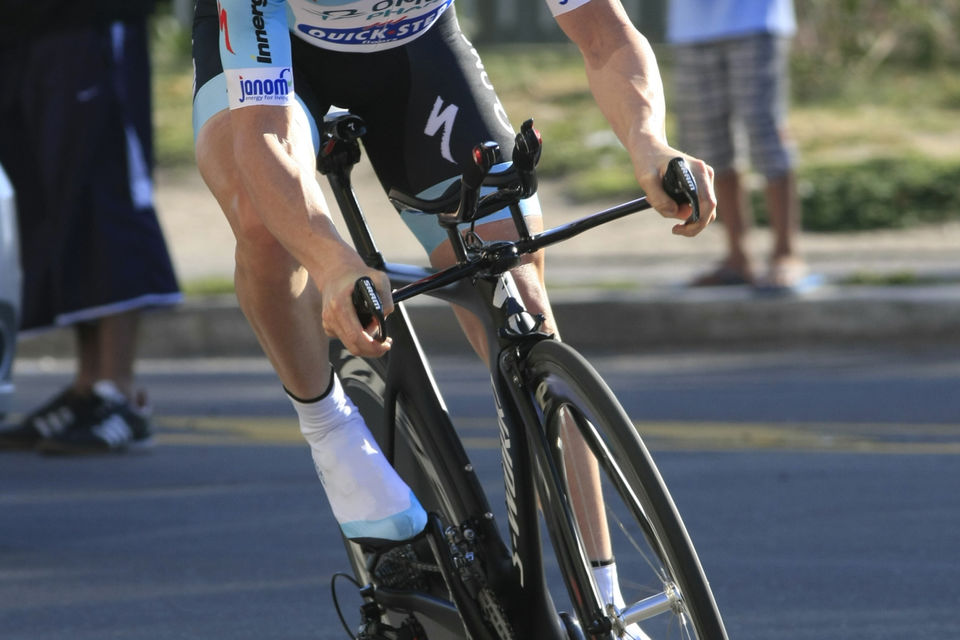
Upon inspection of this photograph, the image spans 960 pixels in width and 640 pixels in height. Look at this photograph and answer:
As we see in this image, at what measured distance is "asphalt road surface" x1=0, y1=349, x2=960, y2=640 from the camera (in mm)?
3738

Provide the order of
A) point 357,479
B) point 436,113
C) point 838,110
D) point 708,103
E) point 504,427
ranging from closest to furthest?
point 504,427
point 357,479
point 436,113
point 708,103
point 838,110

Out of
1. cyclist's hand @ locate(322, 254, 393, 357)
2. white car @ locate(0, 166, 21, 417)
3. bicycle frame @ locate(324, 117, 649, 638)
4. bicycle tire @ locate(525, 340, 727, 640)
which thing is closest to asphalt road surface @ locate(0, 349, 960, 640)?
white car @ locate(0, 166, 21, 417)

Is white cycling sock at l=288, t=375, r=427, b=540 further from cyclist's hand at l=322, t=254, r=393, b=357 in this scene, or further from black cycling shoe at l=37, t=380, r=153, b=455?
black cycling shoe at l=37, t=380, r=153, b=455

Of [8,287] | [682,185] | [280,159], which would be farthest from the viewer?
[8,287]

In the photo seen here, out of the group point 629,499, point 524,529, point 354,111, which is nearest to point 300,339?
point 354,111

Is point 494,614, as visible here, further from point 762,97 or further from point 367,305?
point 762,97

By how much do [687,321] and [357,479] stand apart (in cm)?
486

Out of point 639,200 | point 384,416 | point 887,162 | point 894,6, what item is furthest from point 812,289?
point 894,6

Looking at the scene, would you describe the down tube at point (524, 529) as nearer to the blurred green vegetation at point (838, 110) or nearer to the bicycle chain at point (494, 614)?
the bicycle chain at point (494, 614)

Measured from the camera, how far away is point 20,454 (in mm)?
5730

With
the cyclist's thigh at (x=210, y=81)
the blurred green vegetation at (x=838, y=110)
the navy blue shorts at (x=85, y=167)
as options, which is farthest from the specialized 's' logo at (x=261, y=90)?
the blurred green vegetation at (x=838, y=110)

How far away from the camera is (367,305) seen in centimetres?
228

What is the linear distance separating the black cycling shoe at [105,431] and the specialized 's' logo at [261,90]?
3149 mm

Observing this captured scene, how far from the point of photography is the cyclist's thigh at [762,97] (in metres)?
7.44
